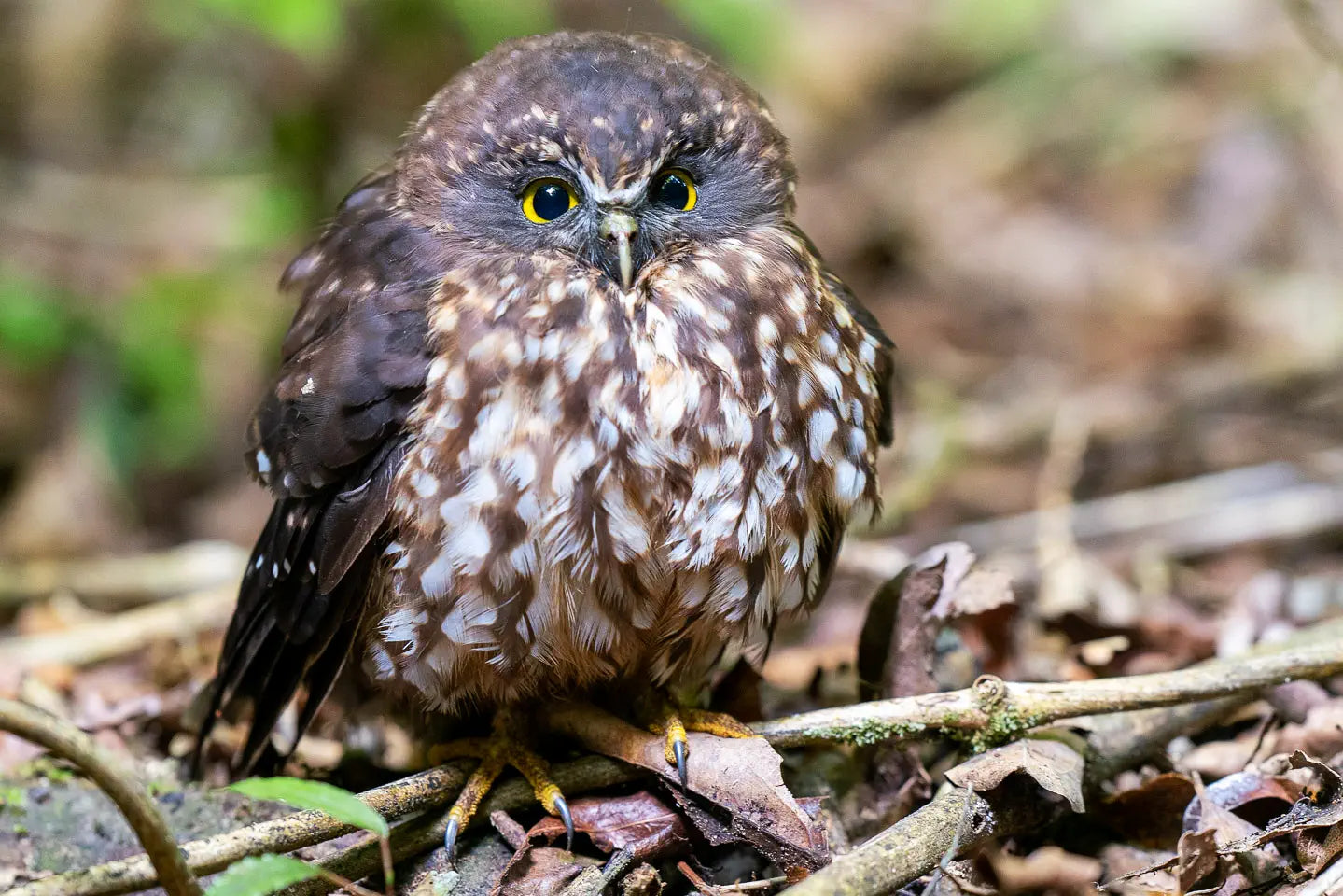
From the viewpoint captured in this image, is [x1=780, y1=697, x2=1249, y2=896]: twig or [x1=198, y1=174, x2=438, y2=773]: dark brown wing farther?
[x1=198, y1=174, x2=438, y2=773]: dark brown wing

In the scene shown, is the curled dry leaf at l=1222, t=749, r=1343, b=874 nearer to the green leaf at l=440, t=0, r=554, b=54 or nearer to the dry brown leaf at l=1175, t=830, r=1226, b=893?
the dry brown leaf at l=1175, t=830, r=1226, b=893

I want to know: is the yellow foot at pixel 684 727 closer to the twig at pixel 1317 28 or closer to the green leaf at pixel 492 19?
the twig at pixel 1317 28

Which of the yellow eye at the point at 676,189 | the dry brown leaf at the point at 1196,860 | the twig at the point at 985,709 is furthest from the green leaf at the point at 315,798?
the dry brown leaf at the point at 1196,860

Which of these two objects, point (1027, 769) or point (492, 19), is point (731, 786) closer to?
point (1027, 769)

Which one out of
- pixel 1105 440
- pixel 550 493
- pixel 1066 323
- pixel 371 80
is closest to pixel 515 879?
pixel 550 493

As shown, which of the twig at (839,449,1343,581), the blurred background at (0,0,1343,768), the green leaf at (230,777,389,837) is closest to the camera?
the green leaf at (230,777,389,837)

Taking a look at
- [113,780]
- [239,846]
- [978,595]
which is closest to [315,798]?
[113,780]

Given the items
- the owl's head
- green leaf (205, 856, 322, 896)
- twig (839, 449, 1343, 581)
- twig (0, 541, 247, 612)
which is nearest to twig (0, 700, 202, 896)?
green leaf (205, 856, 322, 896)
